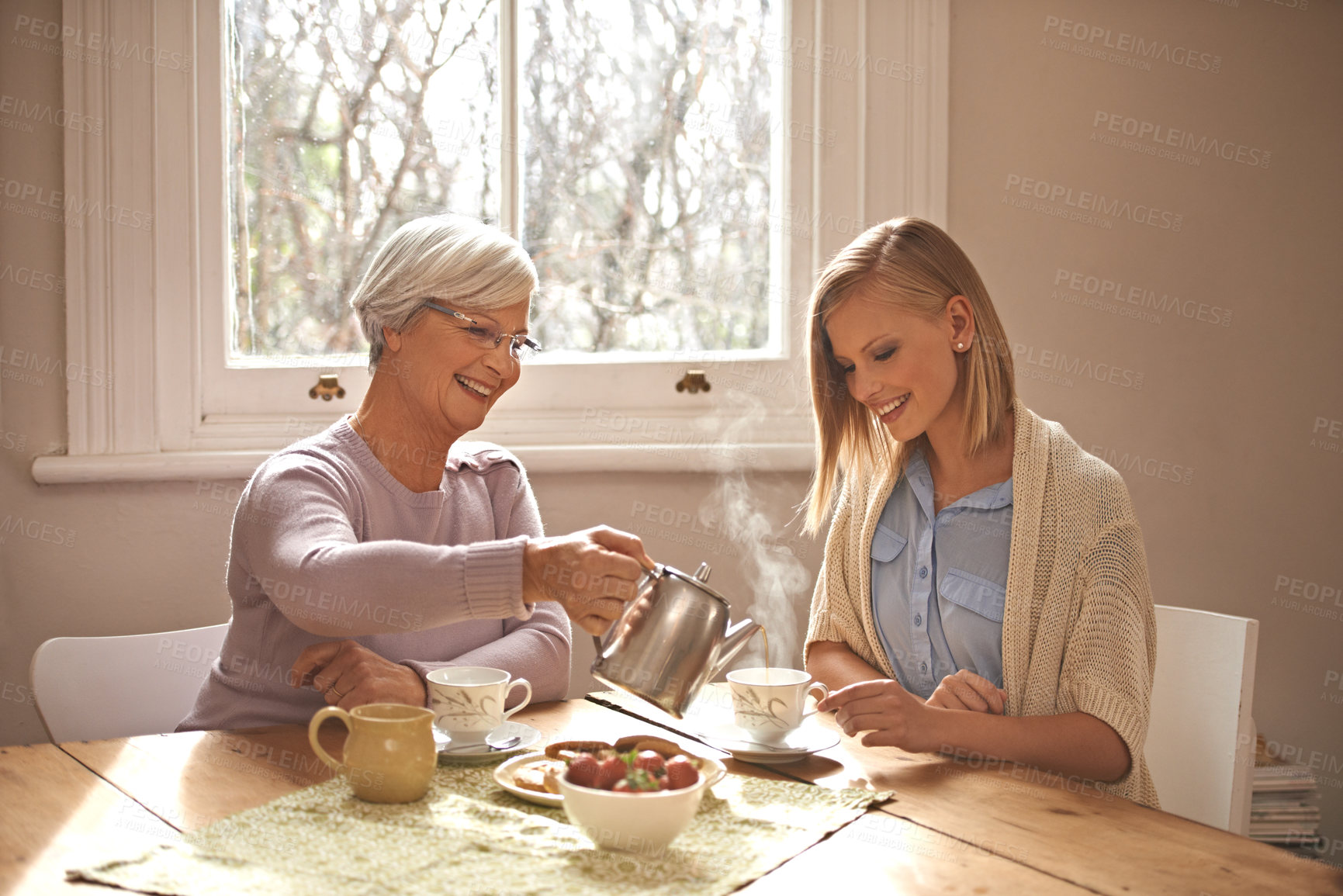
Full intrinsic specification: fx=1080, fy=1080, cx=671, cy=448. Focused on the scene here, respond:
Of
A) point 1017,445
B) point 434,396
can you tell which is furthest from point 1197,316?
point 434,396

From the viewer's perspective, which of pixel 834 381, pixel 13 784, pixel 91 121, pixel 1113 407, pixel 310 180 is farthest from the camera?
pixel 1113 407

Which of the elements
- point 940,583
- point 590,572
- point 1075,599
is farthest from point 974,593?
point 590,572

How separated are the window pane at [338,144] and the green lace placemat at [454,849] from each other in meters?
1.45

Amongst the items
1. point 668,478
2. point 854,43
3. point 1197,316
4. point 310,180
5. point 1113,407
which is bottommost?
point 668,478

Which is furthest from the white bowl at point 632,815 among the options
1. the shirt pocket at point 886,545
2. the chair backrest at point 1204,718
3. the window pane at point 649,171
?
the window pane at point 649,171

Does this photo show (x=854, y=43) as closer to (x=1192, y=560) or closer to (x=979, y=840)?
(x=1192, y=560)

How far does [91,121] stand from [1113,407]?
232cm

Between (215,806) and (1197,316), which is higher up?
(1197,316)

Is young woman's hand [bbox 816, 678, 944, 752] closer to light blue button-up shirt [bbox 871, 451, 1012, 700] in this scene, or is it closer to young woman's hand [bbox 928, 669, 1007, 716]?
young woman's hand [bbox 928, 669, 1007, 716]

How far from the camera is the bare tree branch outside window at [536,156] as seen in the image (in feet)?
7.72

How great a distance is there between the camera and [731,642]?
1287mm

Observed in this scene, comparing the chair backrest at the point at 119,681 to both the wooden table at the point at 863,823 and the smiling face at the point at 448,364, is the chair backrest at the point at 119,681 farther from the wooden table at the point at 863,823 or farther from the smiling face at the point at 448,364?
the smiling face at the point at 448,364

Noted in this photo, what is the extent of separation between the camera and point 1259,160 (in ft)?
8.51

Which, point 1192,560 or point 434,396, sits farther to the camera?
point 1192,560
